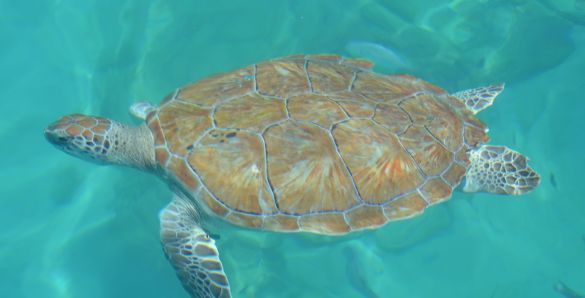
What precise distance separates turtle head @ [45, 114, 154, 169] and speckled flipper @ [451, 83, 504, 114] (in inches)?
122

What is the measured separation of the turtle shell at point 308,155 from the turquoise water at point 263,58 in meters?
1.15

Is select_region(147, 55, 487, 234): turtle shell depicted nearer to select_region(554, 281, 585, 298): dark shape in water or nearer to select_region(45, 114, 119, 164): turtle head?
select_region(45, 114, 119, 164): turtle head

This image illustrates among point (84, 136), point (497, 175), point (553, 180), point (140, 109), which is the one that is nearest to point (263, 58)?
point (140, 109)

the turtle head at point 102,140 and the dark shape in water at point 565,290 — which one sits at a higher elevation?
the turtle head at point 102,140

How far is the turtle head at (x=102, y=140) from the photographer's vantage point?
13.3 feet

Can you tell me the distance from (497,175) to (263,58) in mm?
2850

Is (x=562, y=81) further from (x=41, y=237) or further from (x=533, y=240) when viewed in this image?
(x=41, y=237)

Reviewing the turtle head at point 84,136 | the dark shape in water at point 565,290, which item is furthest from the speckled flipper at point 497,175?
the turtle head at point 84,136

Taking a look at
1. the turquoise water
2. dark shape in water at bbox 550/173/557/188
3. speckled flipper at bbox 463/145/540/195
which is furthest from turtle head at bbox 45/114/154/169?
dark shape in water at bbox 550/173/557/188

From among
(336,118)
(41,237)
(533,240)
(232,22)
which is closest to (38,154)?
(41,237)

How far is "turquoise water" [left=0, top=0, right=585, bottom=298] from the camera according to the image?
4816mm

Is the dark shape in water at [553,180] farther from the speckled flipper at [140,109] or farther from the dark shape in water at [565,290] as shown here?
the speckled flipper at [140,109]

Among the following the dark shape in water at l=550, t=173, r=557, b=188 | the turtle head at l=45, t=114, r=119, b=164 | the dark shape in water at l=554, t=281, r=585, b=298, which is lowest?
the dark shape in water at l=554, t=281, r=585, b=298

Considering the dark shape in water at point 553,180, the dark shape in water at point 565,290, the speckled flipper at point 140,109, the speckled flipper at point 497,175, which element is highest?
the speckled flipper at point 140,109
